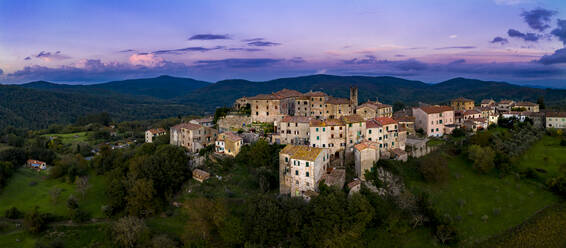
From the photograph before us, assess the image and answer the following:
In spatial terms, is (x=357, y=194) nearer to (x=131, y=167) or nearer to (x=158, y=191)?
(x=158, y=191)

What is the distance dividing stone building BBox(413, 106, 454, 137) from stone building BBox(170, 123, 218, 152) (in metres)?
37.1

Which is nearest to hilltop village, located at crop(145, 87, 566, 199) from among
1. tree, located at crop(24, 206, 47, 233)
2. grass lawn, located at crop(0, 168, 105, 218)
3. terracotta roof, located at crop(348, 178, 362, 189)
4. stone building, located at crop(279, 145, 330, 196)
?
stone building, located at crop(279, 145, 330, 196)

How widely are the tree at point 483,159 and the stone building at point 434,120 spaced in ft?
28.7

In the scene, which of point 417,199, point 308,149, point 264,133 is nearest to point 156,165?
point 264,133

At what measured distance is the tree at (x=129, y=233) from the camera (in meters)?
39.0

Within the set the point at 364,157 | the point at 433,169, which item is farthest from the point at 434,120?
the point at 364,157

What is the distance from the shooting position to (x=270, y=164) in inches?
1827

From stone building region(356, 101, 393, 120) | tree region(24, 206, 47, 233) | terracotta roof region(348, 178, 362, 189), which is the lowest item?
tree region(24, 206, 47, 233)

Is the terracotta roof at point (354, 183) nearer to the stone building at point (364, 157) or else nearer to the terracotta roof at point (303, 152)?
the stone building at point (364, 157)

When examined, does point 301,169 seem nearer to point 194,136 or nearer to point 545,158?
point 194,136

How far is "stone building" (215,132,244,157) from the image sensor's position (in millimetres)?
50562

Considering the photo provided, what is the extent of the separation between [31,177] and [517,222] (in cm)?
8182

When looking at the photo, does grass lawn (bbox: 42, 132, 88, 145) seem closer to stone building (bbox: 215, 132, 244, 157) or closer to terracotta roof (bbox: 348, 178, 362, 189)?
stone building (bbox: 215, 132, 244, 157)

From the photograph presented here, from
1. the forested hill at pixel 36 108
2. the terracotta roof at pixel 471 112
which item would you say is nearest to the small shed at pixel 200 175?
the terracotta roof at pixel 471 112
